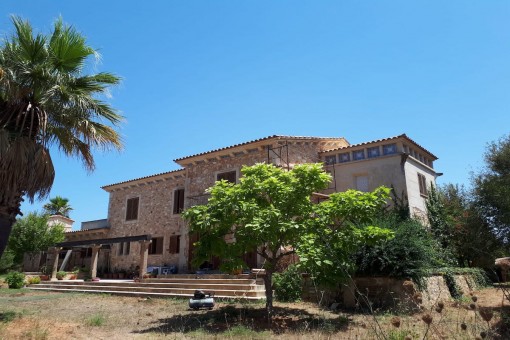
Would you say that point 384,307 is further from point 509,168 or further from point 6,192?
point 6,192

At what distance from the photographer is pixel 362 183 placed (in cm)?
1739

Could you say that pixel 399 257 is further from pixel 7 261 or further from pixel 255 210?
pixel 7 261

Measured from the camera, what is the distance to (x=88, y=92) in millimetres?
9328

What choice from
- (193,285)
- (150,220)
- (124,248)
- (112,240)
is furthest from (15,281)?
(193,285)

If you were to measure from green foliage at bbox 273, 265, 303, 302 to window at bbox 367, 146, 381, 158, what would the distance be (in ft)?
23.9

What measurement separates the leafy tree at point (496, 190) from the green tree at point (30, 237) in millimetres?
26932

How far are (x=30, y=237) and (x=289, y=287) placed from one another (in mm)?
22678

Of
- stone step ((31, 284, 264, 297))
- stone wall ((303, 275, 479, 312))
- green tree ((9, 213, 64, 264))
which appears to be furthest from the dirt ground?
green tree ((9, 213, 64, 264))

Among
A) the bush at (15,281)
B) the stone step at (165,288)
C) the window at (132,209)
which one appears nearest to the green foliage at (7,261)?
the bush at (15,281)

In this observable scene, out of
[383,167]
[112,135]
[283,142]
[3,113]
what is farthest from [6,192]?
[383,167]

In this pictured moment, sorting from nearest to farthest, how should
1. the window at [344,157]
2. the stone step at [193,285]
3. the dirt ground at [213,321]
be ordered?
the dirt ground at [213,321] < the stone step at [193,285] < the window at [344,157]

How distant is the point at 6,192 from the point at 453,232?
17.0 meters

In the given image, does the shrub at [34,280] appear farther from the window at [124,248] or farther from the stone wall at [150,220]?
the window at [124,248]

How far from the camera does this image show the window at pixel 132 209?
23.5 meters
